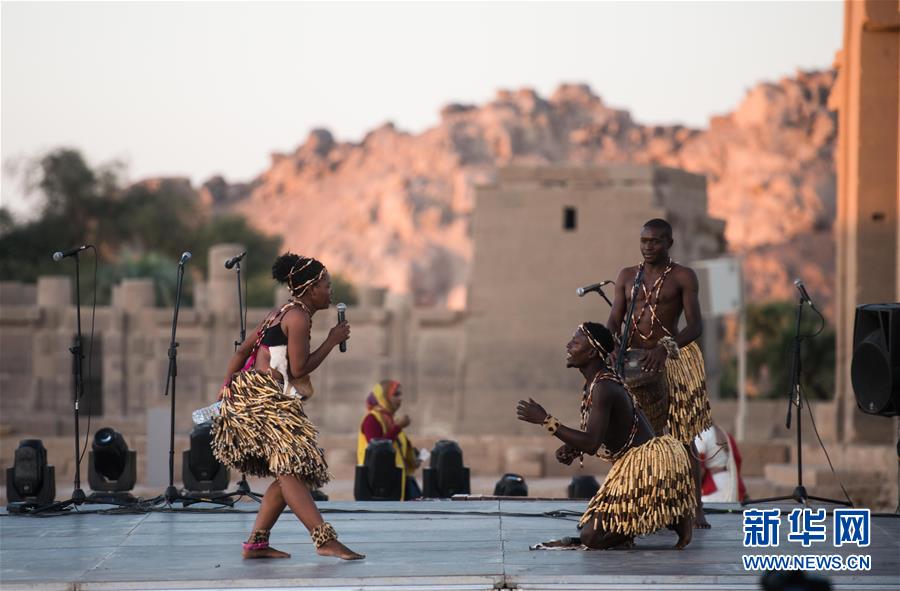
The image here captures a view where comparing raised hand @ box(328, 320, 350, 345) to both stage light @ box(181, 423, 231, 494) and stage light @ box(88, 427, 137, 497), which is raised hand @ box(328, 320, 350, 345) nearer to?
stage light @ box(181, 423, 231, 494)

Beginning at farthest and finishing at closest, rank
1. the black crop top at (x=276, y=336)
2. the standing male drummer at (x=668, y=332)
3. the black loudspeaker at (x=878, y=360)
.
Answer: the black loudspeaker at (x=878, y=360) < the standing male drummer at (x=668, y=332) < the black crop top at (x=276, y=336)

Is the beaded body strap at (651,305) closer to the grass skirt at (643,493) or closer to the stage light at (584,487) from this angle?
the grass skirt at (643,493)

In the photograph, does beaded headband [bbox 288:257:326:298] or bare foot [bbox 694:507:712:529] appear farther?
bare foot [bbox 694:507:712:529]

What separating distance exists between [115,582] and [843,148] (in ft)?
60.8

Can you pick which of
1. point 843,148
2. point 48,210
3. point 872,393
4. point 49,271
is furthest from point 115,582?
point 48,210

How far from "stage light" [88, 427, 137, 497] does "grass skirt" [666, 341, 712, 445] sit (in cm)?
475

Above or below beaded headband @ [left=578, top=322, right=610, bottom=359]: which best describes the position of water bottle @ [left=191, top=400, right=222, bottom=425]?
below

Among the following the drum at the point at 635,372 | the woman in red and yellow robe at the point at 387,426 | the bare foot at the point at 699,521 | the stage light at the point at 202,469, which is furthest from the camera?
the woman in red and yellow robe at the point at 387,426

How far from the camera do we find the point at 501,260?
91.6ft

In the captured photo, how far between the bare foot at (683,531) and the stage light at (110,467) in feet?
16.8

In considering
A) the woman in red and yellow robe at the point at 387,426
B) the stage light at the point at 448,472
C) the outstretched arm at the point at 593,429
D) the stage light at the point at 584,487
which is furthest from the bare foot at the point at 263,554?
the woman in red and yellow robe at the point at 387,426

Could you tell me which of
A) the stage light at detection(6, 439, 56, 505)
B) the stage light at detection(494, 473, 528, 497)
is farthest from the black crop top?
the stage light at detection(494, 473, 528, 497)

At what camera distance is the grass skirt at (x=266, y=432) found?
28.5 ft

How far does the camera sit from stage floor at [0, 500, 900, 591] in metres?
8.16
